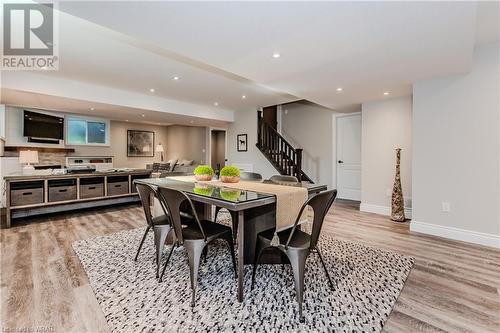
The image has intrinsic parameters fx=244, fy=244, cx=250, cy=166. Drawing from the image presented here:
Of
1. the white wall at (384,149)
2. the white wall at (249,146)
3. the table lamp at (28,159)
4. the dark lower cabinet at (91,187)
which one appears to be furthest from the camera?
the white wall at (249,146)

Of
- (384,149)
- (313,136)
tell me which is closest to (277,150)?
(313,136)

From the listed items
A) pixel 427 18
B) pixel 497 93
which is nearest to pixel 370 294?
pixel 427 18

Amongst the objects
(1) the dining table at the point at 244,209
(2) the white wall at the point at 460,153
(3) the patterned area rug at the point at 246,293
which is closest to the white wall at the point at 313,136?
(2) the white wall at the point at 460,153

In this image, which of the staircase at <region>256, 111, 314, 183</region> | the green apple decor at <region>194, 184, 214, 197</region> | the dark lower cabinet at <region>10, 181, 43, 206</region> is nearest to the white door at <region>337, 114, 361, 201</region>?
the staircase at <region>256, 111, 314, 183</region>

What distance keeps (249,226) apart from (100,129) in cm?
753

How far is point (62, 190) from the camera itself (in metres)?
4.23

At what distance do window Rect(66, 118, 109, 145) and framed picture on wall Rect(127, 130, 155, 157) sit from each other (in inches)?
35.4

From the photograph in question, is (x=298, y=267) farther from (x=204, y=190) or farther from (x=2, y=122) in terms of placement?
(x=2, y=122)

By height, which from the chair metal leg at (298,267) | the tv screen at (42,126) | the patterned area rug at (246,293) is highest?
the tv screen at (42,126)

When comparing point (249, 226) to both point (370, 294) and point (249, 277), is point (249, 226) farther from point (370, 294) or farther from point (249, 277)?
point (370, 294)

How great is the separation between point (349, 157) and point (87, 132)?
301 inches

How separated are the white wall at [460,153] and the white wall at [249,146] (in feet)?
11.1

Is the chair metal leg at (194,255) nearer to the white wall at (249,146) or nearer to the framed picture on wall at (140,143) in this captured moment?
the white wall at (249,146)

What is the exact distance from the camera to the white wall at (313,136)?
20.3 feet
